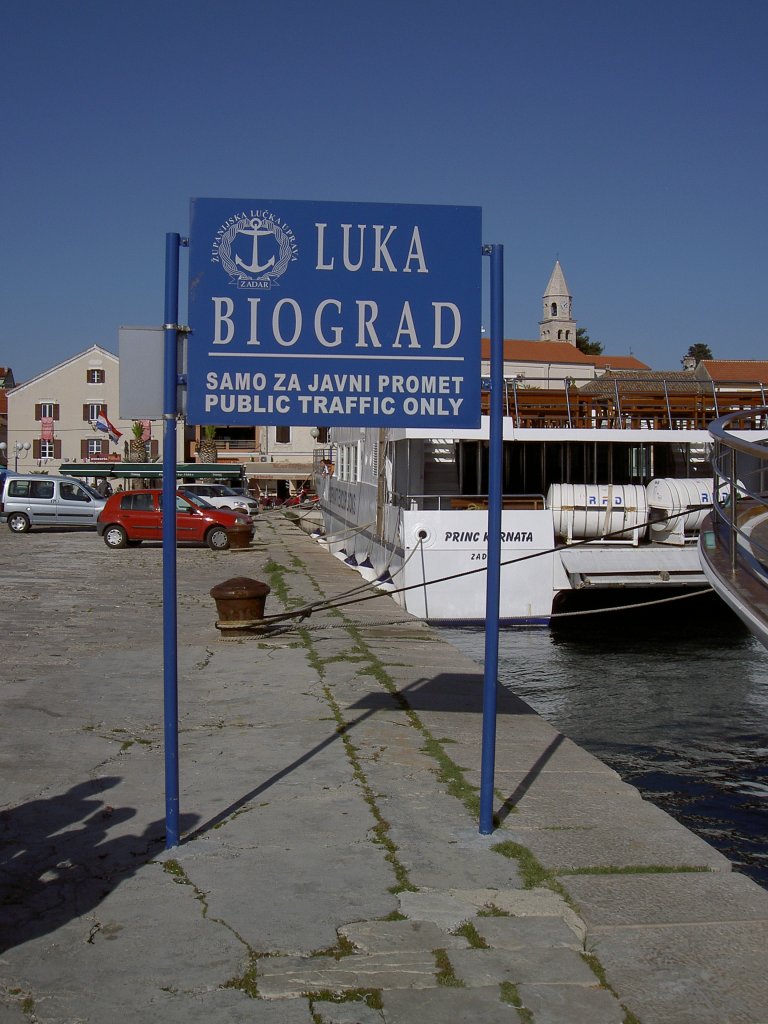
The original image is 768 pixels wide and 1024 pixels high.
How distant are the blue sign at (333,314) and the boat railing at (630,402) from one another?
14993 mm

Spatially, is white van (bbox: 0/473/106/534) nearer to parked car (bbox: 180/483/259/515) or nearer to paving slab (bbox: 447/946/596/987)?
parked car (bbox: 180/483/259/515)

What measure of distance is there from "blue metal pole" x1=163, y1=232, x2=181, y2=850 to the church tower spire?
426ft

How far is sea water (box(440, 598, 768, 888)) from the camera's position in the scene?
7.71 m

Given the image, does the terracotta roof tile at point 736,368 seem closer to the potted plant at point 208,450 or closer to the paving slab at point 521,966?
the potted plant at point 208,450

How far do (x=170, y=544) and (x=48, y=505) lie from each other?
2990 cm

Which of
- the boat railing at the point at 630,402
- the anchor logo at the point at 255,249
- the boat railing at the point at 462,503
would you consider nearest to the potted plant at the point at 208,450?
the boat railing at the point at 630,402

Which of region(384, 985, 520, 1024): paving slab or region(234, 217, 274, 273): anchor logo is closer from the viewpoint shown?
region(384, 985, 520, 1024): paving slab

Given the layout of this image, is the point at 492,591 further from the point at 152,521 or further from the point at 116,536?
the point at 116,536

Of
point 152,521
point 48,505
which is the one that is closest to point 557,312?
point 48,505

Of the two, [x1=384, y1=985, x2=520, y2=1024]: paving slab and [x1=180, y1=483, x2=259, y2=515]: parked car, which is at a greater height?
[x1=180, y1=483, x2=259, y2=515]: parked car

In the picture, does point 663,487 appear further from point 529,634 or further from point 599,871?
point 599,871

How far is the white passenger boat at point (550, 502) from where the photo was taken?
1656 centimetres

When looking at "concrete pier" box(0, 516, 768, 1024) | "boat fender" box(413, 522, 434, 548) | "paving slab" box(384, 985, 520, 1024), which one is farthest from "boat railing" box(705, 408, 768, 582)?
"boat fender" box(413, 522, 434, 548)

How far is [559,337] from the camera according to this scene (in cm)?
13225
